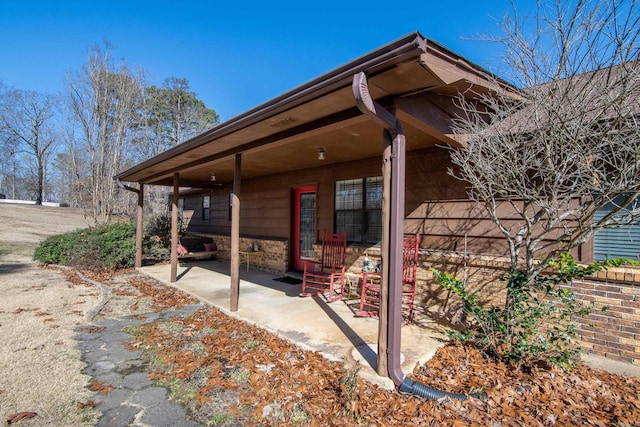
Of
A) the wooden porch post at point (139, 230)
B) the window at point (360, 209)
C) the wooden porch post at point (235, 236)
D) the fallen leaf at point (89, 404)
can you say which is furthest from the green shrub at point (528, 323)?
the wooden porch post at point (139, 230)

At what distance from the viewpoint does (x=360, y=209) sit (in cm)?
564

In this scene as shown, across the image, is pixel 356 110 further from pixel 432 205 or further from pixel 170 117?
pixel 170 117

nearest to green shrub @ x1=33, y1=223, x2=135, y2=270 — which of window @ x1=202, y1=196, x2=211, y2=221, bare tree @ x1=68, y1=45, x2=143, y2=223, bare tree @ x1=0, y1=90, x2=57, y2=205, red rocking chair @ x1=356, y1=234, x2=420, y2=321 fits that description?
bare tree @ x1=68, y1=45, x2=143, y2=223

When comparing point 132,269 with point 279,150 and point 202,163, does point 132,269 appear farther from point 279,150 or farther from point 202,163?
point 279,150

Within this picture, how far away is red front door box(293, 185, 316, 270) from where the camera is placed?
679 cm

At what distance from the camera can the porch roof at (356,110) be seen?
224 cm

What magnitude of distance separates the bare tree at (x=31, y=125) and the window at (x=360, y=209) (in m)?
26.1

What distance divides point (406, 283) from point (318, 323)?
1.28 meters

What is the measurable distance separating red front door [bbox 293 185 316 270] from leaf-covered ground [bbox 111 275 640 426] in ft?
11.9

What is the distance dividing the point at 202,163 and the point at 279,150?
1498 mm

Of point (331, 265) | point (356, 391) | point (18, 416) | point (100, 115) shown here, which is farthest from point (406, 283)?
point (100, 115)

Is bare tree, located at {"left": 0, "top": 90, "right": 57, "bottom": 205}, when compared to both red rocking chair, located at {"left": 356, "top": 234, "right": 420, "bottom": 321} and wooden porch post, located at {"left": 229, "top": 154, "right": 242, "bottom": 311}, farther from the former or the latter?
red rocking chair, located at {"left": 356, "top": 234, "right": 420, "bottom": 321}

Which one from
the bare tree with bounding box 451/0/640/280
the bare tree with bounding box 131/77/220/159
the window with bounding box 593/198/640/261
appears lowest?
the window with bounding box 593/198/640/261

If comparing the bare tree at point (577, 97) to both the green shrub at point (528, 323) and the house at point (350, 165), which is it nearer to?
the green shrub at point (528, 323)
